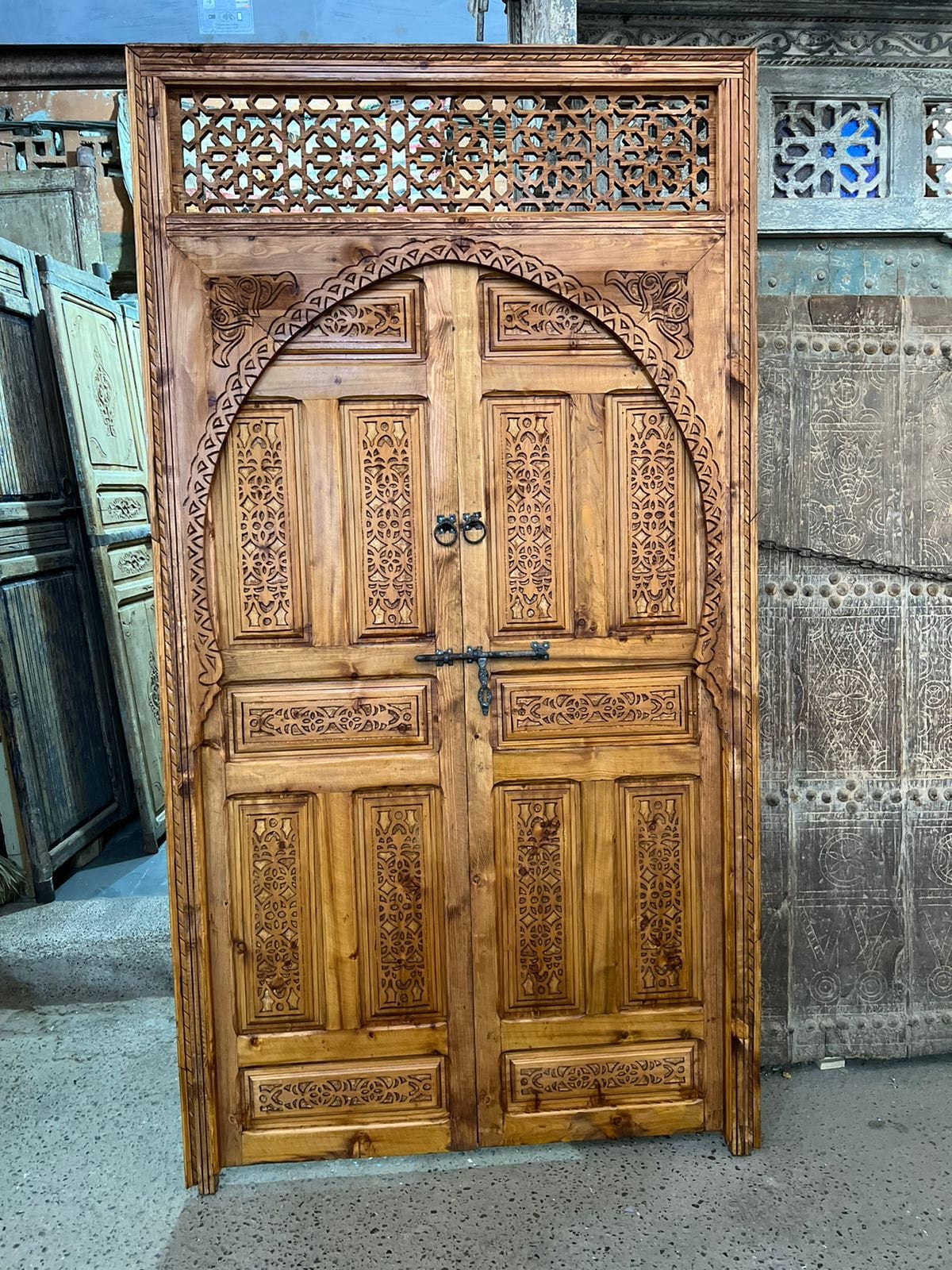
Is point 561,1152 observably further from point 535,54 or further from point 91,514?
point 91,514

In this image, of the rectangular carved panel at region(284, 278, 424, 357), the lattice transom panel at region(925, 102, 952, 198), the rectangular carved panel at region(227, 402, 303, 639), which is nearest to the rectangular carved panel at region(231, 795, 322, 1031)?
the rectangular carved panel at region(227, 402, 303, 639)

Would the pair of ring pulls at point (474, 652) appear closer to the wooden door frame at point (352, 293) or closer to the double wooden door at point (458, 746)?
the double wooden door at point (458, 746)

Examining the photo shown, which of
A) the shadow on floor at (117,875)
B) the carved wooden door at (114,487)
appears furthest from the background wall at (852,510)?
the carved wooden door at (114,487)

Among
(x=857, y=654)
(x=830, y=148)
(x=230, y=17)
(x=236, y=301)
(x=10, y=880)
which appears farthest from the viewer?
(x=230, y=17)

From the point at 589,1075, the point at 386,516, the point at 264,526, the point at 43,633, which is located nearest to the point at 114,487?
the point at 43,633

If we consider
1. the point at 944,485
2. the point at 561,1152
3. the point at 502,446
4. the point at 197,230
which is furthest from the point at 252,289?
the point at 561,1152

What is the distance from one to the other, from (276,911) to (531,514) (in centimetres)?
107

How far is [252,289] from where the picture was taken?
217 centimetres

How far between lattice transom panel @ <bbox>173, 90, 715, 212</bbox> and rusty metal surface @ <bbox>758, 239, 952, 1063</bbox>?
47cm

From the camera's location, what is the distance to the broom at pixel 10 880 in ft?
12.3

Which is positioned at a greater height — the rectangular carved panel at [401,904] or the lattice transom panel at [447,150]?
the lattice transom panel at [447,150]

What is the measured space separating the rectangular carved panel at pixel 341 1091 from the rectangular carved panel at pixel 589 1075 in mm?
200

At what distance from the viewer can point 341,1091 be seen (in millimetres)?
2361

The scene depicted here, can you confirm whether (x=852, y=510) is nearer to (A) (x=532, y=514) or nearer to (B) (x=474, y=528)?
(A) (x=532, y=514)
